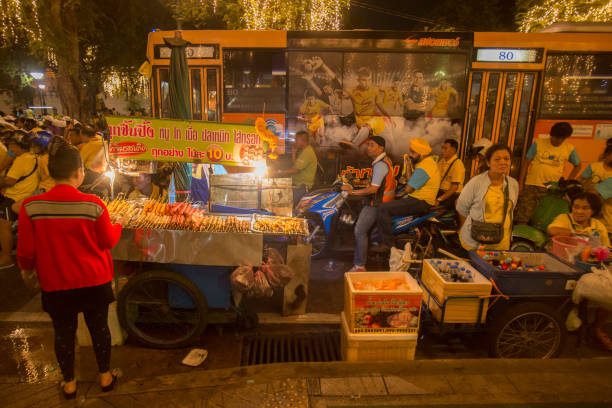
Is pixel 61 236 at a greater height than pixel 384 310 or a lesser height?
greater

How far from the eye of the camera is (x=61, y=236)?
8.90 ft

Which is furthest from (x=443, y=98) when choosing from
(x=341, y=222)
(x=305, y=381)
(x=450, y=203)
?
(x=305, y=381)

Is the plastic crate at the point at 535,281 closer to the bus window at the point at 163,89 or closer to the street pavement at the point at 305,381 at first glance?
the street pavement at the point at 305,381

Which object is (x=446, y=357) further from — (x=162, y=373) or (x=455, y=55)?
(x=455, y=55)

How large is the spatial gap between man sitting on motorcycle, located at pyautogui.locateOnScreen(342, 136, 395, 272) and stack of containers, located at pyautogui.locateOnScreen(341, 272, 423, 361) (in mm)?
2195

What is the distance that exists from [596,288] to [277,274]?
307 centimetres

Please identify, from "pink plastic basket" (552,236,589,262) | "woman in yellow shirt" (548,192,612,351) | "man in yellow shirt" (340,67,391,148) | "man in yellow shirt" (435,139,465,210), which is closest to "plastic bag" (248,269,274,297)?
"pink plastic basket" (552,236,589,262)

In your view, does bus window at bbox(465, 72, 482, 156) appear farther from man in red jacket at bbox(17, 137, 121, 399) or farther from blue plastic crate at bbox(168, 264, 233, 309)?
man in red jacket at bbox(17, 137, 121, 399)

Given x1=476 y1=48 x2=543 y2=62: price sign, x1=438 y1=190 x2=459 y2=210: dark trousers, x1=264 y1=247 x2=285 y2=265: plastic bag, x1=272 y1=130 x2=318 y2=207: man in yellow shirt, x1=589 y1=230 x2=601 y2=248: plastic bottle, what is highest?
x1=476 y1=48 x2=543 y2=62: price sign

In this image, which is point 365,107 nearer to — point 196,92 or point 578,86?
point 196,92

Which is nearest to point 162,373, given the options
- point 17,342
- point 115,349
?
point 115,349

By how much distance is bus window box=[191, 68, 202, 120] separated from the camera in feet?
23.6

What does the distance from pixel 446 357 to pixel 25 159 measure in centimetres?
677

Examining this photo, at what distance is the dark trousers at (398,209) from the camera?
5773 mm
